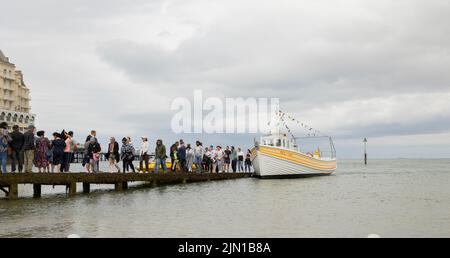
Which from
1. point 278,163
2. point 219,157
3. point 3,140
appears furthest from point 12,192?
point 278,163

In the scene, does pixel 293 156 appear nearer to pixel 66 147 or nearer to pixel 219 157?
pixel 219 157

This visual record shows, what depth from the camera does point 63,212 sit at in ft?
63.8

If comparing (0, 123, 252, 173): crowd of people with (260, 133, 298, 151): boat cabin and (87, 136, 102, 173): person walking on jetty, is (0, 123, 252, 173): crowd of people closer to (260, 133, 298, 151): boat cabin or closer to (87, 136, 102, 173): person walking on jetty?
(87, 136, 102, 173): person walking on jetty

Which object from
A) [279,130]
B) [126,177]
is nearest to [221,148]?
[279,130]

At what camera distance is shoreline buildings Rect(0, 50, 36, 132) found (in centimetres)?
12644

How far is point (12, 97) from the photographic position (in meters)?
132

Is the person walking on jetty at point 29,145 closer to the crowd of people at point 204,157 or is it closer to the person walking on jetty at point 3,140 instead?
the person walking on jetty at point 3,140

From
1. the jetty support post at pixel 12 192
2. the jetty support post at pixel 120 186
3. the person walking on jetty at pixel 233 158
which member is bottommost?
the jetty support post at pixel 120 186

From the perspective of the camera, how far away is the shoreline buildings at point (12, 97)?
126438 mm

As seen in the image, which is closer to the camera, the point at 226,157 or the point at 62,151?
the point at 62,151

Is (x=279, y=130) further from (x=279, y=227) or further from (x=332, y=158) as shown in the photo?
(x=279, y=227)

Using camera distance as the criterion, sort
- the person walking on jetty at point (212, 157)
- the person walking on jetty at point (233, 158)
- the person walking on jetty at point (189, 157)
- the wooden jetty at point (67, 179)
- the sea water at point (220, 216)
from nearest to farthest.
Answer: the sea water at point (220, 216) < the wooden jetty at point (67, 179) < the person walking on jetty at point (189, 157) < the person walking on jetty at point (212, 157) < the person walking on jetty at point (233, 158)

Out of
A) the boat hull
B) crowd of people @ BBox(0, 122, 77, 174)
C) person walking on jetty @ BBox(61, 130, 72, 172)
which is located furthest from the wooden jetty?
the boat hull

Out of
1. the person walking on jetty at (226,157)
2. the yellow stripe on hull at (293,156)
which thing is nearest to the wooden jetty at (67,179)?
the person walking on jetty at (226,157)
